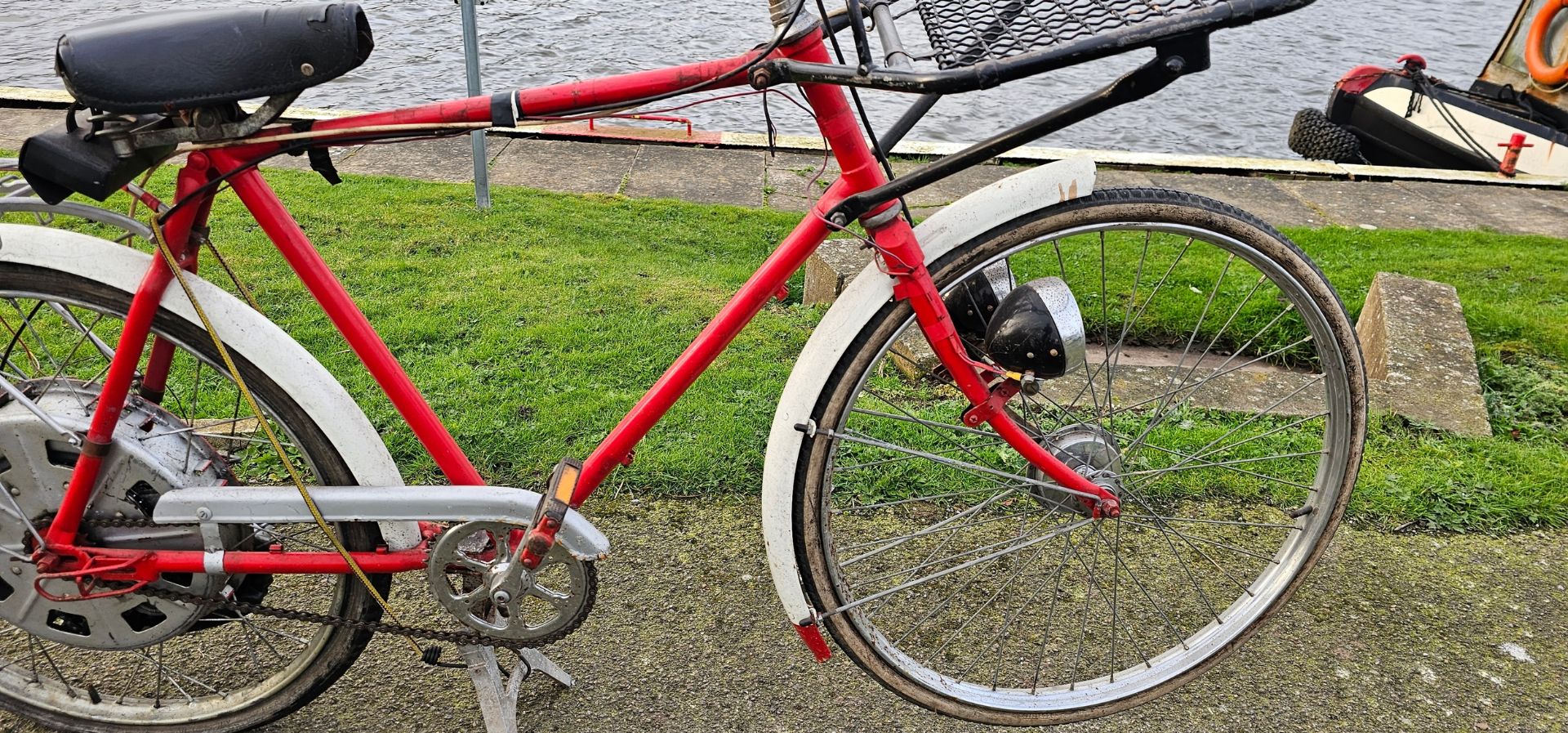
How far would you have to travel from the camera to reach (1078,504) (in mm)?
2064

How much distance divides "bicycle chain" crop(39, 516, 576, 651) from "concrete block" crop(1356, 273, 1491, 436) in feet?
9.29

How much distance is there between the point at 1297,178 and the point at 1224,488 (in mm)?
4438

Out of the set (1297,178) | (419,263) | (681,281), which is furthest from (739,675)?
(1297,178)

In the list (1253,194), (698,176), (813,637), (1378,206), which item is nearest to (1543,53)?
(1378,206)

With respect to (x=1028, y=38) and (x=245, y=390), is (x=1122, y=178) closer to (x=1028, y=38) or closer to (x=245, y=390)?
(x=1028, y=38)

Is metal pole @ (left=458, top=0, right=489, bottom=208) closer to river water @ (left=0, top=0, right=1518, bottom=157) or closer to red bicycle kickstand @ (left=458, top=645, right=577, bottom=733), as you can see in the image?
red bicycle kickstand @ (left=458, top=645, right=577, bottom=733)

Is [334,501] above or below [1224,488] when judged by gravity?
above

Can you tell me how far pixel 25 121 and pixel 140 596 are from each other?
5.20 m

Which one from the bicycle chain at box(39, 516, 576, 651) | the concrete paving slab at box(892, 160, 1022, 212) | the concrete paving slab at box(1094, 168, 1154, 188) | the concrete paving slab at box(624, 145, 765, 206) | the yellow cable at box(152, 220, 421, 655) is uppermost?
the yellow cable at box(152, 220, 421, 655)

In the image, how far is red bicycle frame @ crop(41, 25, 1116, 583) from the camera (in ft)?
5.51

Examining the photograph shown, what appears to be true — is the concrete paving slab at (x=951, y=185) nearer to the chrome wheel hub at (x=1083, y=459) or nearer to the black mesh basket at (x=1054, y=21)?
the chrome wheel hub at (x=1083, y=459)

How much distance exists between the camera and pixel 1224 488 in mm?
3090

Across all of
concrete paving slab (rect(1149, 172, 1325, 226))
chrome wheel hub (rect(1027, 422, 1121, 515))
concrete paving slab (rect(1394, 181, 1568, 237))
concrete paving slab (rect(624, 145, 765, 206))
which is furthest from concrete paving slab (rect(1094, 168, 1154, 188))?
chrome wheel hub (rect(1027, 422, 1121, 515))

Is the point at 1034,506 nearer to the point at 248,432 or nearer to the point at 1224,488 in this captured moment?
the point at 1224,488
